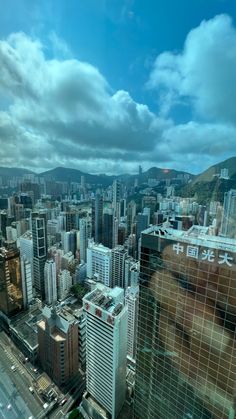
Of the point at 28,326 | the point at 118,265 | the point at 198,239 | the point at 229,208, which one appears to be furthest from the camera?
the point at 118,265

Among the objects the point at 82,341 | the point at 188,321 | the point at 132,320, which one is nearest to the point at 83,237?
the point at 82,341

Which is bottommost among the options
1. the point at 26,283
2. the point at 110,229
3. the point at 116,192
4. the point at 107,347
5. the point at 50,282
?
the point at 50,282

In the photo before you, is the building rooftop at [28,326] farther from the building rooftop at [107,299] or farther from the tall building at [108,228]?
the tall building at [108,228]

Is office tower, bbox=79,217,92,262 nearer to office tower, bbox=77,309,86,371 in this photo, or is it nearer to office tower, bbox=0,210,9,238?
office tower, bbox=0,210,9,238

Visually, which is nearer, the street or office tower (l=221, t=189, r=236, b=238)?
the street

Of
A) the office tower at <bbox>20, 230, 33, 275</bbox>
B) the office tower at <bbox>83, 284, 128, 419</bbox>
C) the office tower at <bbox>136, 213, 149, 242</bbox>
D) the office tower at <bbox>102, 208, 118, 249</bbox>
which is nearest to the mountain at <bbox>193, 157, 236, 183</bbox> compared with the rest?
the office tower at <bbox>83, 284, 128, 419</bbox>

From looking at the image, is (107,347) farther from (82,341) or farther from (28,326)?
(28,326)

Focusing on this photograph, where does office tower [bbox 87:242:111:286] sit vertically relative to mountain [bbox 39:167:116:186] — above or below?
below
